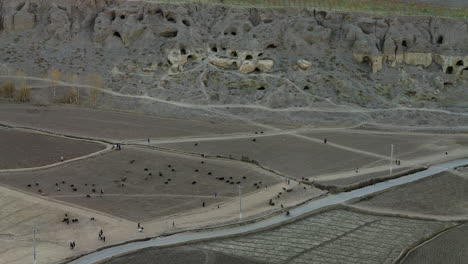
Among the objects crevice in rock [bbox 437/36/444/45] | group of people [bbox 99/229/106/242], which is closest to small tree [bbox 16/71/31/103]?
→ group of people [bbox 99/229/106/242]

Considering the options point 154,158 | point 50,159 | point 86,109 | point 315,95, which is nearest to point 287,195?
point 154,158

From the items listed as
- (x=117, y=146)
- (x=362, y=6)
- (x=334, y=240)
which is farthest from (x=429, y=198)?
(x=362, y=6)

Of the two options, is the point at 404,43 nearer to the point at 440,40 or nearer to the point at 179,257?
the point at 440,40

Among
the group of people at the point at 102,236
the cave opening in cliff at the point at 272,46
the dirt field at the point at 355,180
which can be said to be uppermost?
the cave opening in cliff at the point at 272,46

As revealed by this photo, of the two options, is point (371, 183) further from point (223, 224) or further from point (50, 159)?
point (50, 159)

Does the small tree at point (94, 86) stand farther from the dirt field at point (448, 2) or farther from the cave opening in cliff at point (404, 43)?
the dirt field at point (448, 2)

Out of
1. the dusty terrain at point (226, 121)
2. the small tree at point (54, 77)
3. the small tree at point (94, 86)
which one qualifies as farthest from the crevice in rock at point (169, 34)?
the small tree at point (54, 77)

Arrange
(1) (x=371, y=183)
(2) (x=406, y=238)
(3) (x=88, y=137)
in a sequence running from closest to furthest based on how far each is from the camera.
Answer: (2) (x=406, y=238), (1) (x=371, y=183), (3) (x=88, y=137)
